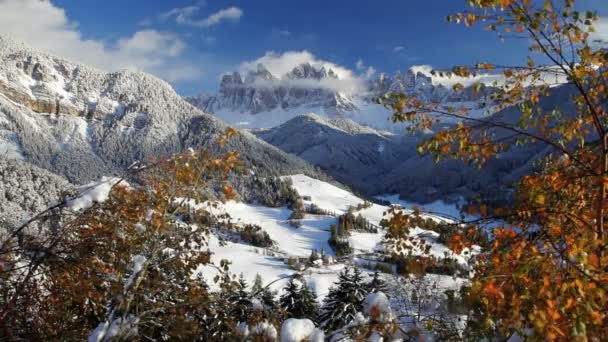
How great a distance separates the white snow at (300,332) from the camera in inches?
192

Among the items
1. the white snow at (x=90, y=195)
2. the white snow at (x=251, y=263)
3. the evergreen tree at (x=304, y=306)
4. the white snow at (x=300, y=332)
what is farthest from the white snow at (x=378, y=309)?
the white snow at (x=251, y=263)

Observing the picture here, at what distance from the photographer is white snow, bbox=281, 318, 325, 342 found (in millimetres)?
4867

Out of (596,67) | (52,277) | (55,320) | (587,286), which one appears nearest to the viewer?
(587,286)

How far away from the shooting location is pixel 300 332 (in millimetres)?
4949

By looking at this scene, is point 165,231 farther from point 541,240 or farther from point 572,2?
point 572,2

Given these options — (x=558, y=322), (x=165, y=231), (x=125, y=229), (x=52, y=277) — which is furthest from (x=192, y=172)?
(x=558, y=322)

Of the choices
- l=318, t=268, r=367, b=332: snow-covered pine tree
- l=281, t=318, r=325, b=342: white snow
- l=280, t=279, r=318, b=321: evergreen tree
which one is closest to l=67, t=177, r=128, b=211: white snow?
l=281, t=318, r=325, b=342: white snow

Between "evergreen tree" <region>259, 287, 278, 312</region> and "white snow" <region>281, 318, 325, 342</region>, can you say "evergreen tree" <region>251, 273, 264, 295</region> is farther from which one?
"white snow" <region>281, 318, 325, 342</region>

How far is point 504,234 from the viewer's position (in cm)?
587

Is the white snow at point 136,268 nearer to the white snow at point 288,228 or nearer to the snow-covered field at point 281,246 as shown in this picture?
the snow-covered field at point 281,246

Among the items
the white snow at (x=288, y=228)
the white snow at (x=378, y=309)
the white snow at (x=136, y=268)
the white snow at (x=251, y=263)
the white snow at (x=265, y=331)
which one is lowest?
the white snow at (x=251, y=263)

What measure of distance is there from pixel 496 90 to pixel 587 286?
3.29 meters

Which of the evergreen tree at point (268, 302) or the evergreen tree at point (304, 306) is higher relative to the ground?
the evergreen tree at point (268, 302)

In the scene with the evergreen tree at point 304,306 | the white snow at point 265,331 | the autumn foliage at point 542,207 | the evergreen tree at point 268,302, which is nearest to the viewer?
the autumn foliage at point 542,207
